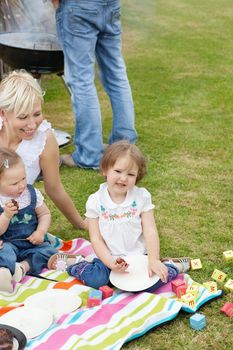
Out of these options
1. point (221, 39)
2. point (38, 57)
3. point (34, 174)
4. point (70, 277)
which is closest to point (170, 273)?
point (70, 277)

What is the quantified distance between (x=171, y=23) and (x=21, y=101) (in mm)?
8157

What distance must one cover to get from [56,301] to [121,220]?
53cm

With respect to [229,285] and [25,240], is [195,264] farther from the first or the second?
[25,240]

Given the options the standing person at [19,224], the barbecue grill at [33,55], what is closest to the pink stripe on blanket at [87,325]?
the standing person at [19,224]

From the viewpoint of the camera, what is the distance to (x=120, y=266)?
297cm

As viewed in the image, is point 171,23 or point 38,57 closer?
point 38,57

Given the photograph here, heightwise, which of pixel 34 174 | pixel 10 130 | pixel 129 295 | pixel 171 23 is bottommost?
pixel 171 23

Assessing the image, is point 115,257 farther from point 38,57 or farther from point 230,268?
point 38,57

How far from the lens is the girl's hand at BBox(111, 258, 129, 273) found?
9.77 feet

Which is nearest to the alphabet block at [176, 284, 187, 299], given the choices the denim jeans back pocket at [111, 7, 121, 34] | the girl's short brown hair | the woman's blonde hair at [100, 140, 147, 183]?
the woman's blonde hair at [100, 140, 147, 183]

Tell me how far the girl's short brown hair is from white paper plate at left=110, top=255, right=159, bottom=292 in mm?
706

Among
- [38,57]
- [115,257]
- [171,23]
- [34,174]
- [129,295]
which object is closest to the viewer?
[129,295]

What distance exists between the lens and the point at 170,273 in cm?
306

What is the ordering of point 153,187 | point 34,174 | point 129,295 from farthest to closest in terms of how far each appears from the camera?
point 153,187
point 34,174
point 129,295
